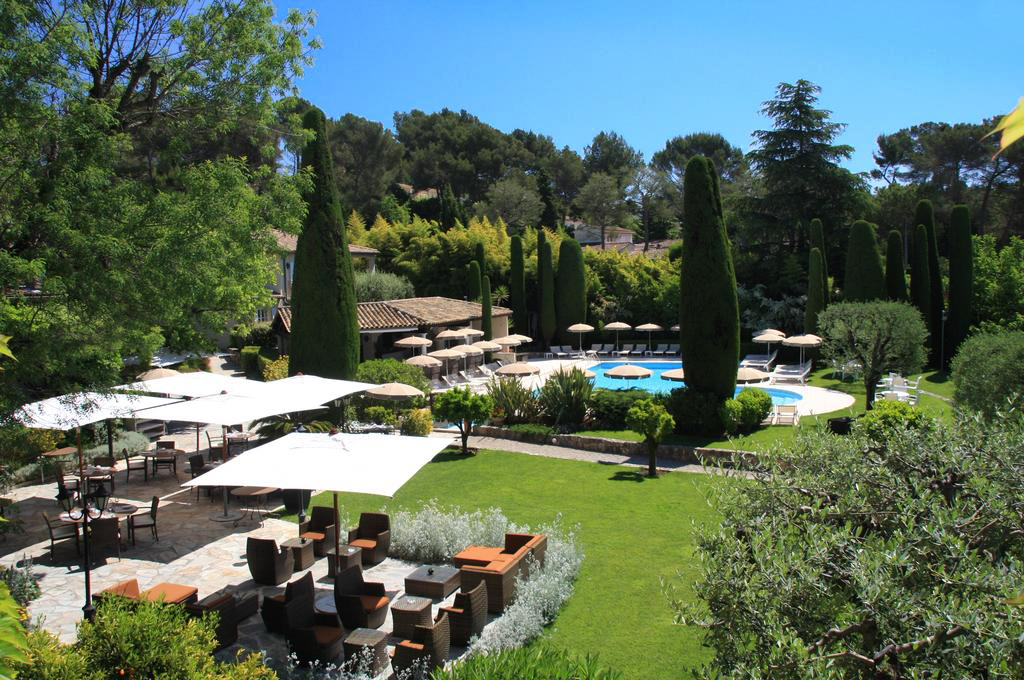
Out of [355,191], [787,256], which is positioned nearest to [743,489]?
[787,256]

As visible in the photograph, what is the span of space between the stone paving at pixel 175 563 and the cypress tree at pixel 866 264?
27.5 metres

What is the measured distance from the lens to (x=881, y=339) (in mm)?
22219

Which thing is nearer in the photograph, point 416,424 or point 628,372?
point 416,424

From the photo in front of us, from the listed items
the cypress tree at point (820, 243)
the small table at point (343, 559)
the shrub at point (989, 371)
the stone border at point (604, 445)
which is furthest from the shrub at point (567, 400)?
the cypress tree at point (820, 243)

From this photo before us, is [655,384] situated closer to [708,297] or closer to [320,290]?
[708,297]

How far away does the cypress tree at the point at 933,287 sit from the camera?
105ft

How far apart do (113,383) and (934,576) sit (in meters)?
11.7

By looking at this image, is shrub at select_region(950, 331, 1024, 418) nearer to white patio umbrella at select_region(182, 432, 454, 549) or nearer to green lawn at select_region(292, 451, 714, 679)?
green lawn at select_region(292, 451, 714, 679)

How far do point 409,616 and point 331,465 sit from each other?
2.10 meters

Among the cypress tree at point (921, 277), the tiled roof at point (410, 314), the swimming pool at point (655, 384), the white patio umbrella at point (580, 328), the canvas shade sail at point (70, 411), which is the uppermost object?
the cypress tree at point (921, 277)

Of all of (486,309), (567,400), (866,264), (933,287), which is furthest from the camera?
(486,309)

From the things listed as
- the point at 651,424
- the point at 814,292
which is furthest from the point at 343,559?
the point at 814,292

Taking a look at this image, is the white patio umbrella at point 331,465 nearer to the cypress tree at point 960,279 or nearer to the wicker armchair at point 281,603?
the wicker armchair at point 281,603

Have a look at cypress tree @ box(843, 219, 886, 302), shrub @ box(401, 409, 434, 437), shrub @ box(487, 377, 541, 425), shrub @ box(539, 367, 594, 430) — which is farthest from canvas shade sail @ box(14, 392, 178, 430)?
cypress tree @ box(843, 219, 886, 302)
